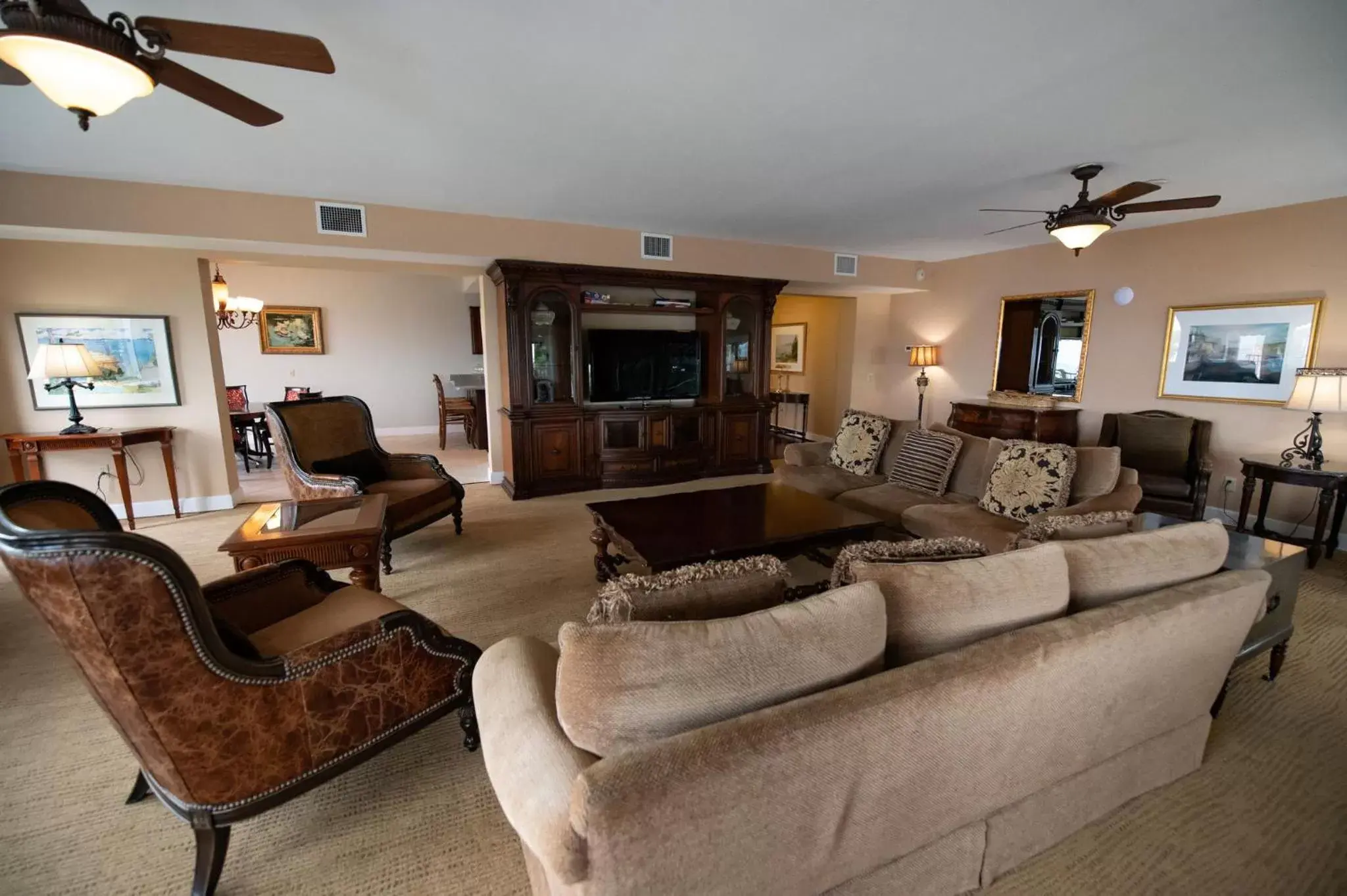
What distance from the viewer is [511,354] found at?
16.1 ft

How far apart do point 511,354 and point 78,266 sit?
3062mm

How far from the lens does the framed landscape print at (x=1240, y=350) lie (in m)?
A: 3.84

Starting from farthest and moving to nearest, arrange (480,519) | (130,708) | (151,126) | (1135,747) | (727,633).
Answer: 1. (480,519)
2. (151,126)
3. (1135,747)
4. (130,708)
5. (727,633)

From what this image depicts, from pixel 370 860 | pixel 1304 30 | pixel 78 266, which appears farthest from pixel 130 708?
pixel 78 266

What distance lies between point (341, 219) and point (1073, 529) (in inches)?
188

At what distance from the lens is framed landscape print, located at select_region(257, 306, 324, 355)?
7.48 meters

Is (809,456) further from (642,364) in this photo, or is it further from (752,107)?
(752,107)

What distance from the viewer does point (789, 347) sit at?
29.3 ft

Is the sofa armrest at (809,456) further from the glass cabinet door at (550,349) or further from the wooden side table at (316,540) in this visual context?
the wooden side table at (316,540)

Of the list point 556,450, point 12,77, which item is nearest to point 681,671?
point 12,77

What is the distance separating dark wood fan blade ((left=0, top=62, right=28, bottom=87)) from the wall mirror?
6.63m

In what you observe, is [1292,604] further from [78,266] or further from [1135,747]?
[78,266]

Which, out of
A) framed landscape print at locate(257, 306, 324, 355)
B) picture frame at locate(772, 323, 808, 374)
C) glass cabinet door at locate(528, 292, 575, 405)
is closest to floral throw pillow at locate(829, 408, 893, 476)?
glass cabinet door at locate(528, 292, 575, 405)

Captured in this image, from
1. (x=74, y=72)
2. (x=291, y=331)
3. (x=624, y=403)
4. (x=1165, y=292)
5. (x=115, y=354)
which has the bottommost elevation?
(x=624, y=403)
